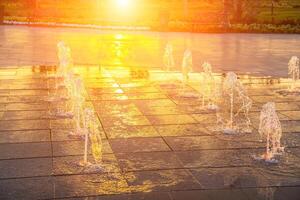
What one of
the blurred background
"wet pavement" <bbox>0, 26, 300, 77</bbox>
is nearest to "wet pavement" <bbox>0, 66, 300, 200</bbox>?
"wet pavement" <bbox>0, 26, 300, 77</bbox>

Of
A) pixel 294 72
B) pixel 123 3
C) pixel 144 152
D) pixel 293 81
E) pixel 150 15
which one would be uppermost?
pixel 123 3

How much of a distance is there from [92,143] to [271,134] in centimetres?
283

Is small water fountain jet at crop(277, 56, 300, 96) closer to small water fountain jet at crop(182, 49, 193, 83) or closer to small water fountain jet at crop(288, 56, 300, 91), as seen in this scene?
small water fountain jet at crop(288, 56, 300, 91)

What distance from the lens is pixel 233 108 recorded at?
40.1 ft

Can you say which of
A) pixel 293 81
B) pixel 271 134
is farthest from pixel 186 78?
pixel 271 134

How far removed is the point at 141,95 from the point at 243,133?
3602mm

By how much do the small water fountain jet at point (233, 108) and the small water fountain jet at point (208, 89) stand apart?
17 cm

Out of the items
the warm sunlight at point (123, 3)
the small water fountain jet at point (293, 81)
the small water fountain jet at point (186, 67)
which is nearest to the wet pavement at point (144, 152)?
the small water fountain jet at point (293, 81)

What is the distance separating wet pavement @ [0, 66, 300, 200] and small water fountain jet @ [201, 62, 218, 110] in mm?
222

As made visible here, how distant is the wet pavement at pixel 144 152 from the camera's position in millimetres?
7312

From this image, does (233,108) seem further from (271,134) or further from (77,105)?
(77,105)

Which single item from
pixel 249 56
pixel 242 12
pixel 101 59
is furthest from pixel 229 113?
pixel 242 12

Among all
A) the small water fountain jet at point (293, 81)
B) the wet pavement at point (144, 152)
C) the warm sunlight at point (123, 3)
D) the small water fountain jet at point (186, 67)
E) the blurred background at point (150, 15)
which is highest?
the warm sunlight at point (123, 3)

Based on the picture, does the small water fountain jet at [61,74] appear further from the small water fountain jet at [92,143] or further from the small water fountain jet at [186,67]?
the small water fountain jet at [186,67]
